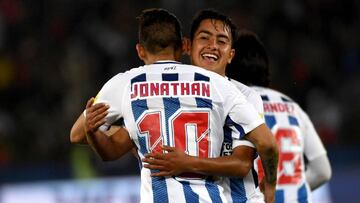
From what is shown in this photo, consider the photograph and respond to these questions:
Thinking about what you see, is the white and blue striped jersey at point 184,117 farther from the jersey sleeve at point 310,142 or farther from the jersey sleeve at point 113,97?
the jersey sleeve at point 310,142

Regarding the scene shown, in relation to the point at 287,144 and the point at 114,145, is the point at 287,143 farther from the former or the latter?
the point at 114,145

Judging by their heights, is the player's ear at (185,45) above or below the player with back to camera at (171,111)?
above

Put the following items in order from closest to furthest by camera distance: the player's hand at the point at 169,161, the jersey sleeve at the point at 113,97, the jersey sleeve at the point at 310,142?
the player's hand at the point at 169,161 → the jersey sleeve at the point at 113,97 → the jersey sleeve at the point at 310,142

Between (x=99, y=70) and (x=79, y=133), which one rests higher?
(x=79, y=133)

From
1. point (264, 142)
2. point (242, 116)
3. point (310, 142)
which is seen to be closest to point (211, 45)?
point (242, 116)

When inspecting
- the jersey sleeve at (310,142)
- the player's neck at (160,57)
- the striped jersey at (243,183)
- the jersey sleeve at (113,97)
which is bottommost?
the jersey sleeve at (310,142)

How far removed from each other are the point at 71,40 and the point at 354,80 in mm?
4381

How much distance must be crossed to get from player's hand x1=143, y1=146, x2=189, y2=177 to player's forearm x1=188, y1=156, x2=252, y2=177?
1.9 inches

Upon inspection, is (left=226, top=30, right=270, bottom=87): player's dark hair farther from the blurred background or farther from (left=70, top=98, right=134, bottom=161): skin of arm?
the blurred background

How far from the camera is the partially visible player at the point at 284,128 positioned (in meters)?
6.25

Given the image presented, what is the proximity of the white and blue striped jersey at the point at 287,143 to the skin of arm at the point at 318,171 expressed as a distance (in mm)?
159

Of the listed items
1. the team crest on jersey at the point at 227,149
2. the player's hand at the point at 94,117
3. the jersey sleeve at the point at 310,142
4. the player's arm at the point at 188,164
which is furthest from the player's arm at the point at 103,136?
the jersey sleeve at the point at 310,142

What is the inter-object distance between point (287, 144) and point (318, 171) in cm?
41

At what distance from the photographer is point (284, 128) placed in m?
6.52
